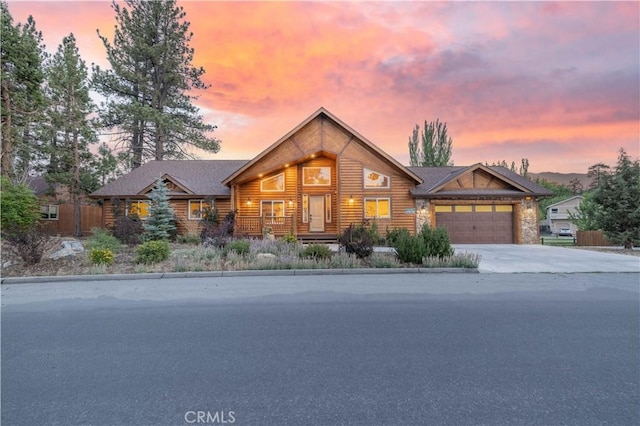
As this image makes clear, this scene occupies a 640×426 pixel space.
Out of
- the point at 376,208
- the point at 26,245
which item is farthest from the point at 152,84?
the point at 376,208

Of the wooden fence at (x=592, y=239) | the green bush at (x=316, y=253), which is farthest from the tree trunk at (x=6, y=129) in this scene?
the wooden fence at (x=592, y=239)

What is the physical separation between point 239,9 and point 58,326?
13266mm

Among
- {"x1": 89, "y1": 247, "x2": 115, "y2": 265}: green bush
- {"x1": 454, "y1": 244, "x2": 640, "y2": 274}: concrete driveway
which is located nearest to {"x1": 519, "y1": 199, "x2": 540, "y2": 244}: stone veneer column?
{"x1": 454, "y1": 244, "x2": 640, "y2": 274}: concrete driveway

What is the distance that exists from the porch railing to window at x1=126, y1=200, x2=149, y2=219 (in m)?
6.79

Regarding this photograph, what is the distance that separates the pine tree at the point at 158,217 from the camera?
622 inches

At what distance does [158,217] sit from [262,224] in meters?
5.54

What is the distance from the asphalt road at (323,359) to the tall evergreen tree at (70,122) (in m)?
19.0

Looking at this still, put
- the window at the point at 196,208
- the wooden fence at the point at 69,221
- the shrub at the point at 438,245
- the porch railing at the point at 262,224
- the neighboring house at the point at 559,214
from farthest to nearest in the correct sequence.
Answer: the neighboring house at the point at 559,214 < the wooden fence at the point at 69,221 < the window at the point at 196,208 < the porch railing at the point at 262,224 < the shrub at the point at 438,245

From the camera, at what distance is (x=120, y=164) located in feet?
85.9

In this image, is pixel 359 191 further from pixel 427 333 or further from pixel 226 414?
pixel 226 414

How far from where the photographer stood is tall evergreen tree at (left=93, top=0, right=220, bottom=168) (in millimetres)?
25828

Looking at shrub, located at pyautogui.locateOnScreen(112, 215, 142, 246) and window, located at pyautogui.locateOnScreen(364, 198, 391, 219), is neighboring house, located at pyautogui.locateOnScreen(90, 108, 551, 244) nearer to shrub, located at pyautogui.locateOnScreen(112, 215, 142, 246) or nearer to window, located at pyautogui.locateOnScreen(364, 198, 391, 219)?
window, located at pyautogui.locateOnScreen(364, 198, 391, 219)

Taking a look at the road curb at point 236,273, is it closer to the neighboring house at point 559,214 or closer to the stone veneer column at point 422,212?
the stone veneer column at point 422,212

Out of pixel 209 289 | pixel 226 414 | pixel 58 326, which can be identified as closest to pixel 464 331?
pixel 226 414
